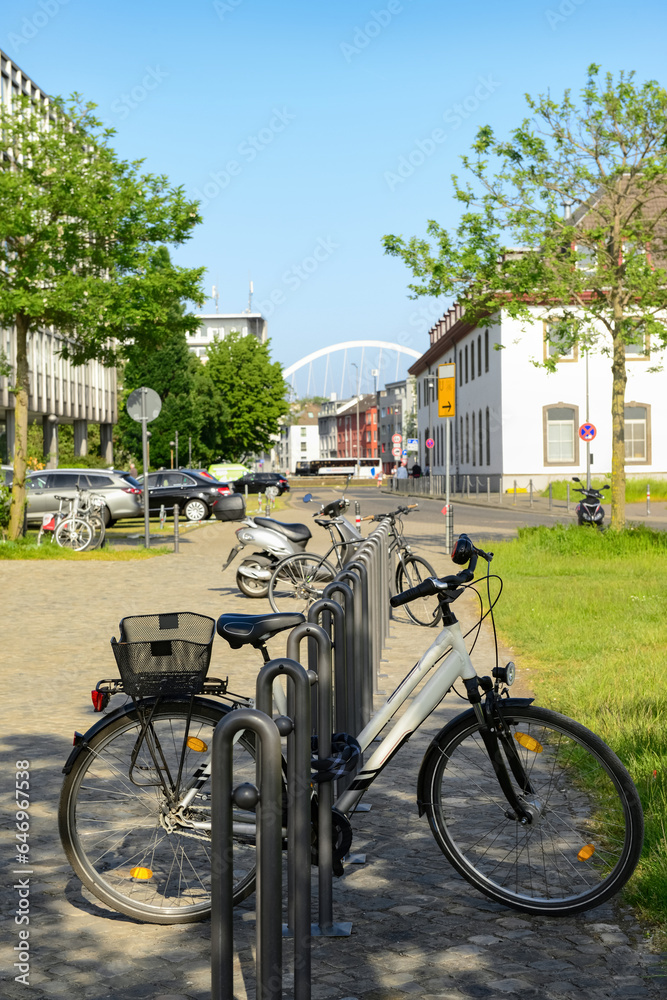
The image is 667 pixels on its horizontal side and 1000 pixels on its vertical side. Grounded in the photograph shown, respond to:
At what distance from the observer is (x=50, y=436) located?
58.4m

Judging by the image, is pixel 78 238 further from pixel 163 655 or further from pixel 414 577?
pixel 163 655

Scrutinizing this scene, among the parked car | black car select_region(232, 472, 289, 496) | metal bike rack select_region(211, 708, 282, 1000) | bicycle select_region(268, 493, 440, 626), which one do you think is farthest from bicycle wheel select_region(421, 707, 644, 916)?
black car select_region(232, 472, 289, 496)

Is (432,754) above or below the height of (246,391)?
below

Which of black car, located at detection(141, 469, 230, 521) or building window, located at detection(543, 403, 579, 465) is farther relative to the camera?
building window, located at detection(543, 403, 579, 465)

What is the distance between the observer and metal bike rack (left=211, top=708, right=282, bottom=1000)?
2.83 m

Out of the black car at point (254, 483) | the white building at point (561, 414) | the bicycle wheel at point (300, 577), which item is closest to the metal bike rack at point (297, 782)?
the bicycle wheel at point (300, 577)

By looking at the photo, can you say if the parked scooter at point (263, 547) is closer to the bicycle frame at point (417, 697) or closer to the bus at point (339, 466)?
the bicycle frame at point (417, 697)

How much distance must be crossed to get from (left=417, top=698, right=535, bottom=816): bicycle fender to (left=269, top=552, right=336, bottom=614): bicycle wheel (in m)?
8.26

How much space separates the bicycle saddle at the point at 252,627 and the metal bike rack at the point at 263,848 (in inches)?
43.5

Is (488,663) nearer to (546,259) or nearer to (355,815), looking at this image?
(355,815)

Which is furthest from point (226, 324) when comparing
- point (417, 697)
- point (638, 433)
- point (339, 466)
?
point (417, 697)

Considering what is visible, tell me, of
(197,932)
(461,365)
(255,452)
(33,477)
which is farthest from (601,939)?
(255,452)

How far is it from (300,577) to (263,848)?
33.1 feet

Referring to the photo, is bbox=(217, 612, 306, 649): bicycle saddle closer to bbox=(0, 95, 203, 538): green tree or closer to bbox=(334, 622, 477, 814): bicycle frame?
bbox=(334, 622, 477, 814): bicycle frame
